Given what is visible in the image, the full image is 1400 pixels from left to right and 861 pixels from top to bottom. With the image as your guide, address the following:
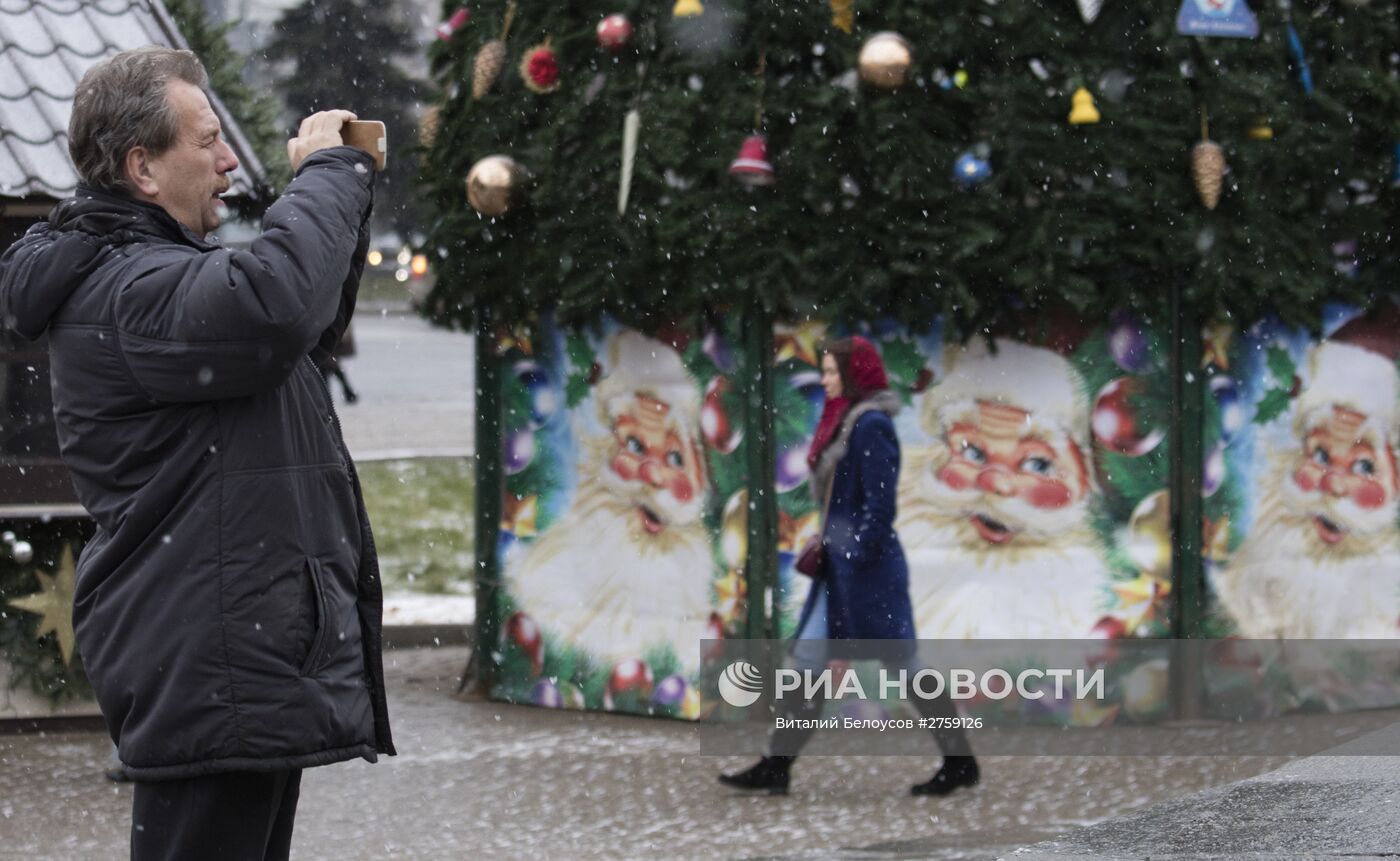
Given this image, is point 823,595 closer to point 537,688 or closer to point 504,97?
point 537,688

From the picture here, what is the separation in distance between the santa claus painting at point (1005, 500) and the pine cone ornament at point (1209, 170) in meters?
0.92

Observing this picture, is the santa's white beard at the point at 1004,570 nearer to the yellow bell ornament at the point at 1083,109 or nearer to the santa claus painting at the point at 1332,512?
the santa claus painting at the point at 1332,512

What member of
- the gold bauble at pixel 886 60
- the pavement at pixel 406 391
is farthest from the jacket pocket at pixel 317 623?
the pavement at pixel 406 391

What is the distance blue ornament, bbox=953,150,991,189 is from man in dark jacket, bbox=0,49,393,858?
4.97m

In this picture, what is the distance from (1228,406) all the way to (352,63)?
27.8 m

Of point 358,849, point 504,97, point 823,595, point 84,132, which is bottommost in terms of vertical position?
point 358,849

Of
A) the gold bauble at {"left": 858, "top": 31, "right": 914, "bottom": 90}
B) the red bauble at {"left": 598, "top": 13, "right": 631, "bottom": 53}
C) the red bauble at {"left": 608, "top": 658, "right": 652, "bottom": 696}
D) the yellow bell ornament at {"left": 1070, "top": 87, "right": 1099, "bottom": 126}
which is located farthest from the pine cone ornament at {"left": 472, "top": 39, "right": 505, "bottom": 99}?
the red bauble at {"left": 608, "top": 658, "right": 652, "bottom": 696}

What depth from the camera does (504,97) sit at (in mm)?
8367

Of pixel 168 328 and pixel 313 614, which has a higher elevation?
pixel 168 328

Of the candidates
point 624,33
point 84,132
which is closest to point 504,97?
point 624,33

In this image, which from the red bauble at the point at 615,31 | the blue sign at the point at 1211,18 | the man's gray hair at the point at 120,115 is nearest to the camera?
the man's gray hair at the point at 120,115

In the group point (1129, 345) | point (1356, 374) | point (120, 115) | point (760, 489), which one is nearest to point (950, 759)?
point (760, 489)

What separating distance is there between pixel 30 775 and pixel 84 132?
16.9 feet

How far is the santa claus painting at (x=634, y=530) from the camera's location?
326 inches
